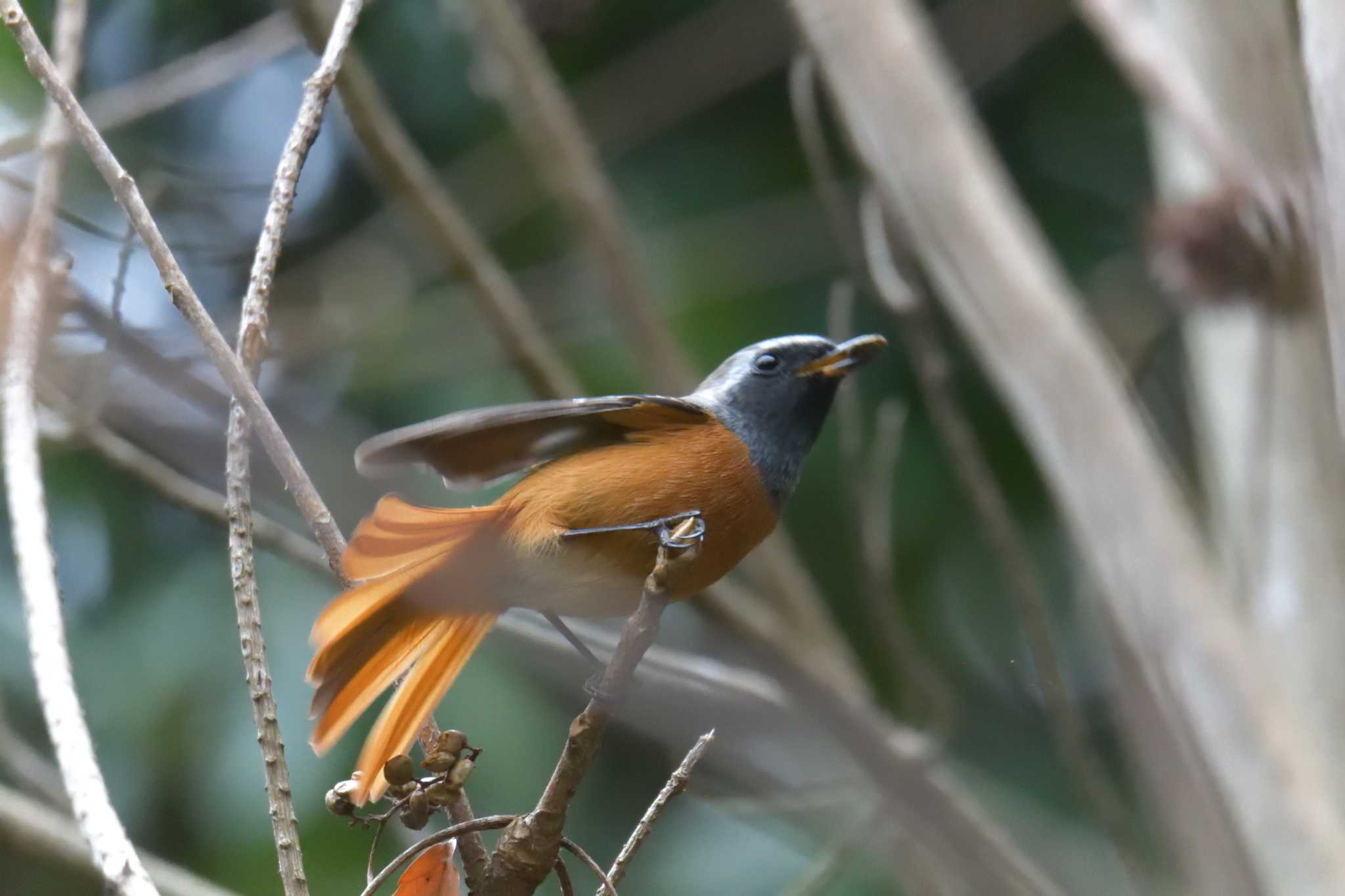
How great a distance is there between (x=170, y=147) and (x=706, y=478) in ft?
15.3

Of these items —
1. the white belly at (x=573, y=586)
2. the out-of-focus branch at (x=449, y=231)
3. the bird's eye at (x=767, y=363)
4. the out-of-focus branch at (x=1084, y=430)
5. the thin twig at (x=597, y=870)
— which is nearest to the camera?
the thin twig at (x=597, y=870)

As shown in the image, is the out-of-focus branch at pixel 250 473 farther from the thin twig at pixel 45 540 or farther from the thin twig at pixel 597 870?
the thin twig at pixel 597 870

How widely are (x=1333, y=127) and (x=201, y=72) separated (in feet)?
11.1

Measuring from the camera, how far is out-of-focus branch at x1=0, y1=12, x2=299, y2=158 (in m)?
4.29

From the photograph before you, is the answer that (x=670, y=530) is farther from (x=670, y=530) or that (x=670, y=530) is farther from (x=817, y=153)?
(x=817, y=153)

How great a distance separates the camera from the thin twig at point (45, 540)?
1986 mm

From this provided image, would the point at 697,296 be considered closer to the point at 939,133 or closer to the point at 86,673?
the point at 939,133

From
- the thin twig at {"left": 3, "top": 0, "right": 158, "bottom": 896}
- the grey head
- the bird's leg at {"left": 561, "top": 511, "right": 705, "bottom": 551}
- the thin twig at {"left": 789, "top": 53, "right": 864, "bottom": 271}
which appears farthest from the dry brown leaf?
the thin twig at {"left": 789, "top": 53, "right": 864, "bottom": 271}

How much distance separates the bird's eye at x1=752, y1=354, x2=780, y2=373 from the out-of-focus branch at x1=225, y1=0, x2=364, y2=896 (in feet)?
3.70

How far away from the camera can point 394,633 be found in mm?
2680

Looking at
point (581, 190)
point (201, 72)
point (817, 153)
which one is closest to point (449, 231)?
point (581, 190)

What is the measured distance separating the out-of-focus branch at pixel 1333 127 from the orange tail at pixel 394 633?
1.51 m

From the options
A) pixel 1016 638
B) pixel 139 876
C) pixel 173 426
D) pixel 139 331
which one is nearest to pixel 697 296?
pixel 1016 638

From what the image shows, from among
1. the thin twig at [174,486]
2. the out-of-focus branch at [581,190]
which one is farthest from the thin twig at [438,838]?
the out-of-focus branch at [581,190]
